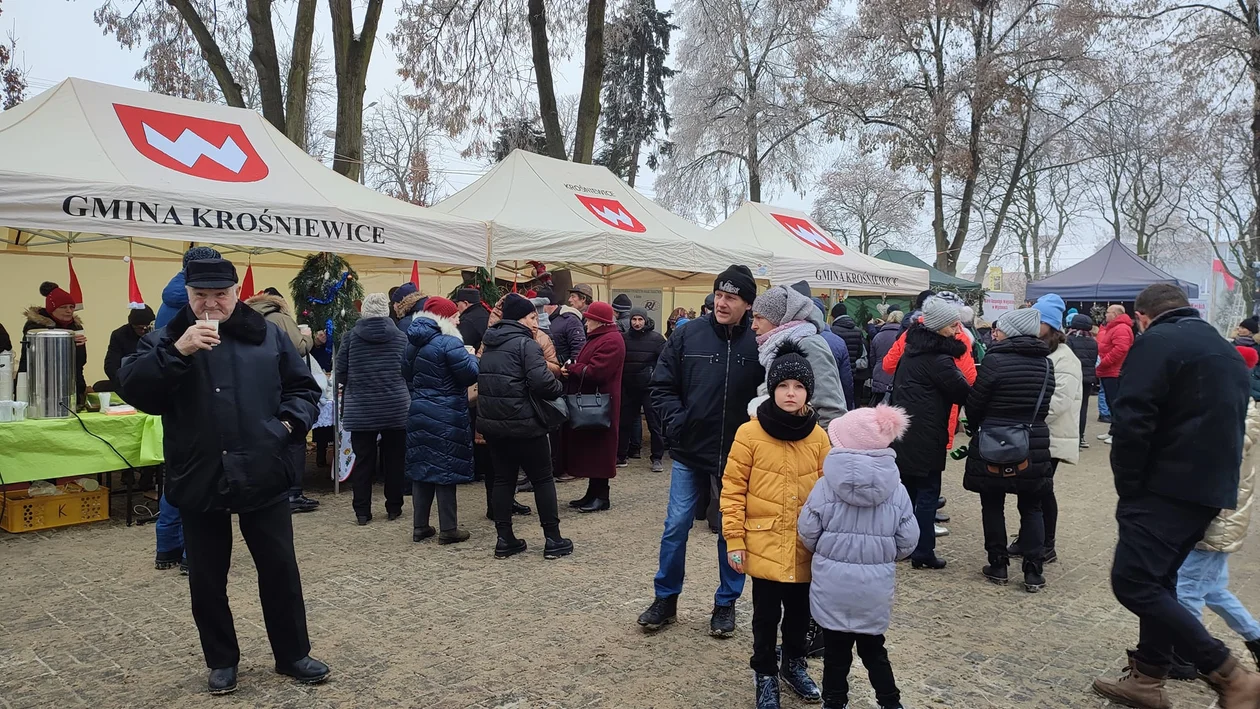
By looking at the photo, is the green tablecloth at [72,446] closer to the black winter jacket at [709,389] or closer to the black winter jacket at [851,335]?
the black winter jacket at [709,389]

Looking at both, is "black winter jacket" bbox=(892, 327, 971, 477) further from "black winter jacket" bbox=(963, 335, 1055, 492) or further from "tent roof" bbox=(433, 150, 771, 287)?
"tent roof" bbox=(433, 150, 771, 287)

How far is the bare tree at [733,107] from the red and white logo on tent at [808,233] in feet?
30.4

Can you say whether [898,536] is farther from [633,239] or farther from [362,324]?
[633,239]

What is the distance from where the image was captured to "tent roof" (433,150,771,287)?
8836 mm

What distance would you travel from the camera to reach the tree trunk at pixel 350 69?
11688 mm

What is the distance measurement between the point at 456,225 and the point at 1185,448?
6319mm

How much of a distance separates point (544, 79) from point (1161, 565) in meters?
12.4

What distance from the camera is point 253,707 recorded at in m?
3.22

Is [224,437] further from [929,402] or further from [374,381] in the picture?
[929,402]

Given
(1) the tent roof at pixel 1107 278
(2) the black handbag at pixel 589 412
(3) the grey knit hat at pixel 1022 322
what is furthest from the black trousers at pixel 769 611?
(1) the tent roof at pixel 1107 278

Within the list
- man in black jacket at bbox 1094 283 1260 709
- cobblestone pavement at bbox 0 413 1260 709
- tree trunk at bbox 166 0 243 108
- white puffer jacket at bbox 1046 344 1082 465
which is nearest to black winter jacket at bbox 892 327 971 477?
white puffer jacket at bbox 1046 344 1082 465

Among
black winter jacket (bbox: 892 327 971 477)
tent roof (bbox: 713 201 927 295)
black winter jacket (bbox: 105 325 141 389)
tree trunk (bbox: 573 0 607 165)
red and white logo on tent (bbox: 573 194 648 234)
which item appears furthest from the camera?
tree trunk (bbox: 573 0 607 165)

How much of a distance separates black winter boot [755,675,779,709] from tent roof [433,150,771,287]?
5.95 meters

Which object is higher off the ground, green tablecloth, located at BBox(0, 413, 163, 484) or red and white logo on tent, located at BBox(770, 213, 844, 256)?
red and white logo on tent, located at BBox(770, 213, 844, 256)
